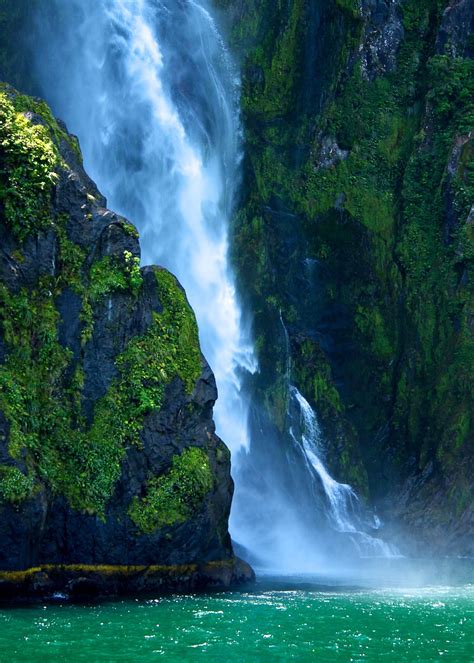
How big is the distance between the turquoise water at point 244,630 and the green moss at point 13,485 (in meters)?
2.49

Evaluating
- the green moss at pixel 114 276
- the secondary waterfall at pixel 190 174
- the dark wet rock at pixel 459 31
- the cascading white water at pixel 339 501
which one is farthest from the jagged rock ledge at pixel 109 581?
the dark wet rock at pixel 459 31

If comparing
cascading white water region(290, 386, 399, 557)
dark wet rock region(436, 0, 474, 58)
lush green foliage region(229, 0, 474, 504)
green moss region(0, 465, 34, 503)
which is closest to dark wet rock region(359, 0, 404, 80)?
lush green foliage region(229, 0, 474, 504)

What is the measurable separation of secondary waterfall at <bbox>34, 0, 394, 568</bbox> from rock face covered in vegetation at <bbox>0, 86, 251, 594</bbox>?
838 centimetres

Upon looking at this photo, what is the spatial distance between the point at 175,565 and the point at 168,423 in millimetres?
3570

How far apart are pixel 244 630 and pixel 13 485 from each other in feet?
20.2

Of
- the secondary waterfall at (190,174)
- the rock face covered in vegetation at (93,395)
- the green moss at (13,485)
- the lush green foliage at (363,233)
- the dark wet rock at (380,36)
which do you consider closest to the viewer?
the green moss at (13,485)

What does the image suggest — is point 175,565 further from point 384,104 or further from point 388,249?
point 384,104

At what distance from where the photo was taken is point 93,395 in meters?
23.0

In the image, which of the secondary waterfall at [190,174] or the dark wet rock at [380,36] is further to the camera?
the dark wet rock at [380,36]

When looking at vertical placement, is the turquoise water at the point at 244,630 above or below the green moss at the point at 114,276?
below

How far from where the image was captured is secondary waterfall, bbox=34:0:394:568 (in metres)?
33.3

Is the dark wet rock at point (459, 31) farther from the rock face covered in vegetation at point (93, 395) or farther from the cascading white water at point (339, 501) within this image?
the rock face covered in vegetation at point (93, 395)

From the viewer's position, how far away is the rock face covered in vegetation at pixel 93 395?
21.3 meters

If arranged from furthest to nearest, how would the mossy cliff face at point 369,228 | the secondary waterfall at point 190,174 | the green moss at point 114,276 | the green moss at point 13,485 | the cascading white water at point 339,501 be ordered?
the mossy cliff face at point 369,228 < the secondary waterfall at point 190,174 < the cascading white water at point 339,501 < the green moss at point 114,276 < the green moss at point 13,485
